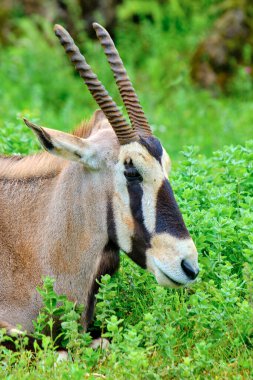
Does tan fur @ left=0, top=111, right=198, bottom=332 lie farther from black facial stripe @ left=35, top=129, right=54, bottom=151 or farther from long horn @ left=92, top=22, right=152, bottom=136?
long horn @ left=92, top=22, right=152, bottom=136

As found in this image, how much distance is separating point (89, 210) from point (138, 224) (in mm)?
421

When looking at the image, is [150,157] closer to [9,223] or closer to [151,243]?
[151,243]

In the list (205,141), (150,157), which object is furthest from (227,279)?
(205,141)

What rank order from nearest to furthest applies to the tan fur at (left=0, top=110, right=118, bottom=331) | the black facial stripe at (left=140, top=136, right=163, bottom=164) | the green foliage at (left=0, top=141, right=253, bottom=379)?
the green foliage at (left=0, top=141, right=253, bottom=379) → the black facial stripe at (left=140, top=136, right=163, bottom=164) → the tan fur at (left=0, top=110, right=118, bottom=331)

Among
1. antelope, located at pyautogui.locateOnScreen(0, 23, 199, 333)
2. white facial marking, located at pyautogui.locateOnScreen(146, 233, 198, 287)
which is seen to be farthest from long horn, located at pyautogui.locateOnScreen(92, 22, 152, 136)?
white facial marking, located at pyautogui.locateOnScreen(146, 233, 198, 287)

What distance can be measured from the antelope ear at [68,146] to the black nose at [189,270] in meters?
0.95

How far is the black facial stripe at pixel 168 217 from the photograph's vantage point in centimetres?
635

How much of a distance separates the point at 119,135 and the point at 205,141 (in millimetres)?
6081

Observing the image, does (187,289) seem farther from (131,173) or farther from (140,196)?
(131,173)

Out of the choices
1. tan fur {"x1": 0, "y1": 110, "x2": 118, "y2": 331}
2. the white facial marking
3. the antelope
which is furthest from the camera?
tan fur {"x1": 0, "y1": 110, "x2": 118, "y2": 331}

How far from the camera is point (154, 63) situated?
1670 centimetres

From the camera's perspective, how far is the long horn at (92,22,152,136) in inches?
266

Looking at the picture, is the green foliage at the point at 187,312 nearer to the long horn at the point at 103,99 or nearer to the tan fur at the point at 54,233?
the tan fur at the point at 54,233

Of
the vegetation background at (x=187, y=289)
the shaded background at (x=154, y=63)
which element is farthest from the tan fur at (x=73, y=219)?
the shaded background at (x=154, y=63)
